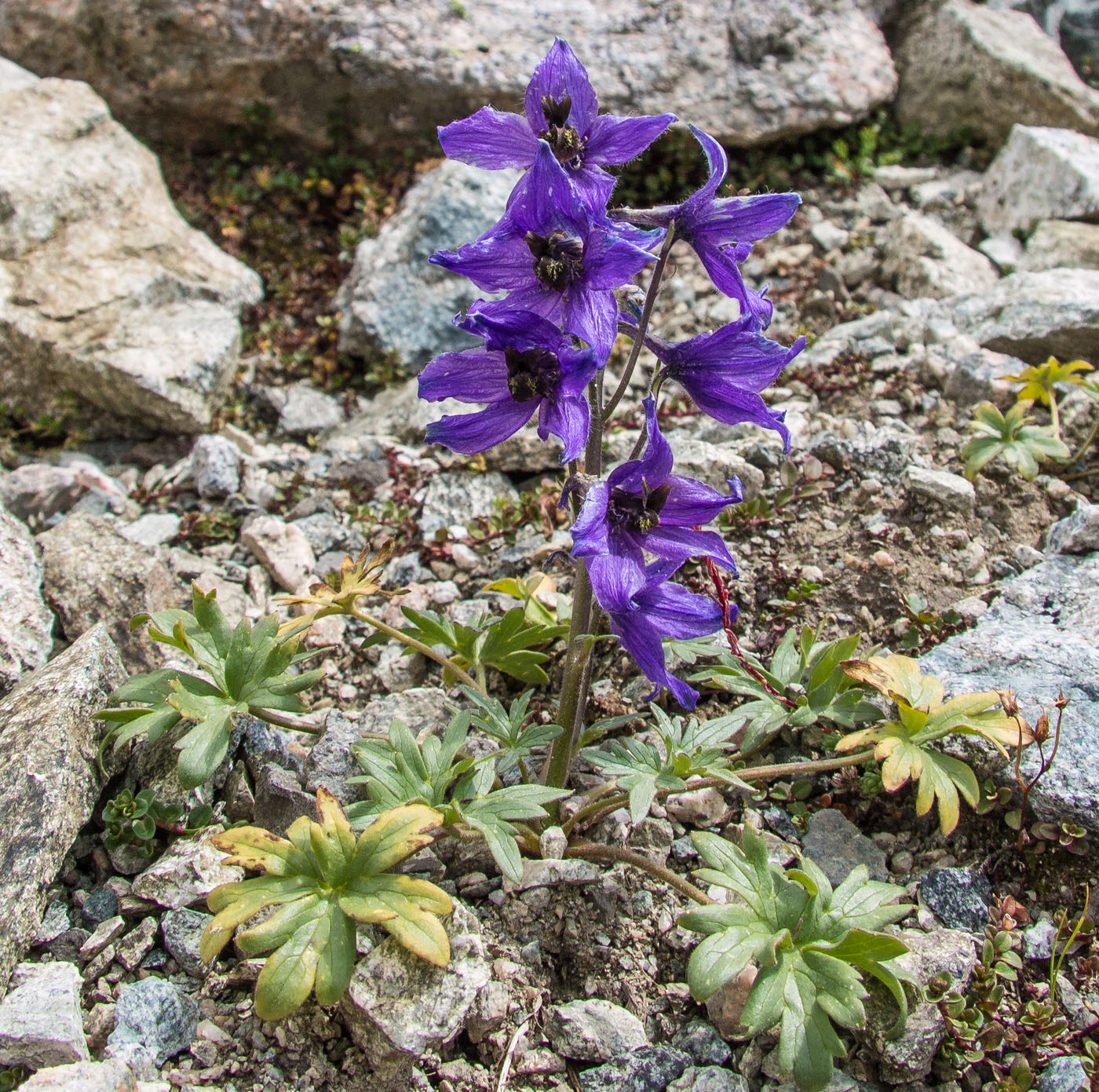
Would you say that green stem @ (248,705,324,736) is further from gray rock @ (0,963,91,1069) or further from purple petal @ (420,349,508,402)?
purple petal @ (420,349,508,402)

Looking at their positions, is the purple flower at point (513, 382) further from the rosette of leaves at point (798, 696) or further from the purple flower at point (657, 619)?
the rosette of leaves at point (798, 696)

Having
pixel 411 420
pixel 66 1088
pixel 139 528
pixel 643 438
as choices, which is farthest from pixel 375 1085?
pixel 411 420

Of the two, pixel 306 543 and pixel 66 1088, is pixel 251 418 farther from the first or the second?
pixel 66 1088

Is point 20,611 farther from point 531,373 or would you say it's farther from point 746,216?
point 746,216

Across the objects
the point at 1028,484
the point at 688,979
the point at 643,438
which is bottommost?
the point at 688,979

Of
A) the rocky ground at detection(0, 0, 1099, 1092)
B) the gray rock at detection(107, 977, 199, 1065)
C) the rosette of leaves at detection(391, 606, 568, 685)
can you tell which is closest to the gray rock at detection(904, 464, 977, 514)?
the rocky ground at detection(0, 0, 1099, 1092)
